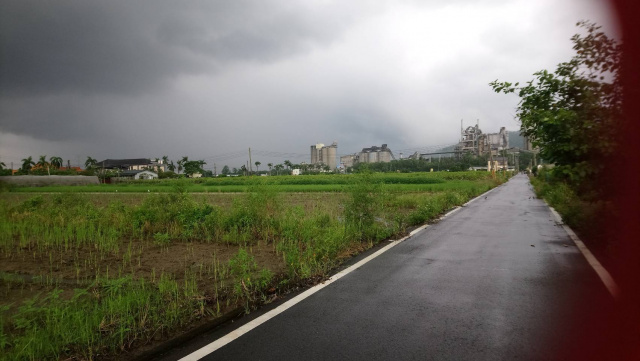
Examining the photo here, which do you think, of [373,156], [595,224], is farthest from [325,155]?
[595,224]

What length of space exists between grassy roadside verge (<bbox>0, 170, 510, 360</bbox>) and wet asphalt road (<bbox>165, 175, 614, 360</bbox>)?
0.79 meters

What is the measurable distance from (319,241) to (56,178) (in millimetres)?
71558

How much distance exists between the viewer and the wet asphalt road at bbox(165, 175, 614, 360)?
2990mm

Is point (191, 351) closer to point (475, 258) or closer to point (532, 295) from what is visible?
point (532, 295)

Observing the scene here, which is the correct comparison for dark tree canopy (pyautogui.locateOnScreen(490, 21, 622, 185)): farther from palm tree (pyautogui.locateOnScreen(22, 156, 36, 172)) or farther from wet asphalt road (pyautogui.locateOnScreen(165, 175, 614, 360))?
palm tree (pyautogui.locateOnScreen(22, 156, 36, 172))

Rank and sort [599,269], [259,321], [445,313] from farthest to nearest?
[599,269] < [445,313] < [259,321]

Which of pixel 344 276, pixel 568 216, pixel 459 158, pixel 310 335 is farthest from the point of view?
pixel 459 158

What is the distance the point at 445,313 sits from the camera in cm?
384

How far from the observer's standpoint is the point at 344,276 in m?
5.41

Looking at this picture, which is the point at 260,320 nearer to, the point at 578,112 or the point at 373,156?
the point at 578,112

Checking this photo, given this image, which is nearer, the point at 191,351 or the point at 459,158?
the point at 191,351

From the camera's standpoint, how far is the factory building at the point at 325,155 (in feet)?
449

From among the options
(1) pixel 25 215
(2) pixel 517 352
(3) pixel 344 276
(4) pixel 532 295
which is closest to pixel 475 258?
(4) pixel 532 295

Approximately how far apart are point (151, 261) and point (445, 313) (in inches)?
213
